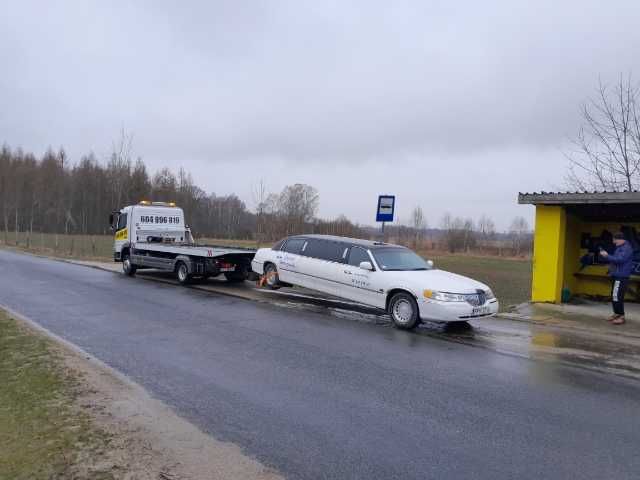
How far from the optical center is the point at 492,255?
178ft

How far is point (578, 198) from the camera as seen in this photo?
12.3 meters

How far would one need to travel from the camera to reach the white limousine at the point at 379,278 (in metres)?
9.88

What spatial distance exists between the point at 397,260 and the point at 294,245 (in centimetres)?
313

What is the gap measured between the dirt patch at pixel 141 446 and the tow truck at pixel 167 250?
396 inches

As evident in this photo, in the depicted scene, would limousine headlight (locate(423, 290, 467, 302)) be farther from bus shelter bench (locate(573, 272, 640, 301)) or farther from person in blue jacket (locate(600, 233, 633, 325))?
bus shelter bench (locate(573, 272, 640, 301))

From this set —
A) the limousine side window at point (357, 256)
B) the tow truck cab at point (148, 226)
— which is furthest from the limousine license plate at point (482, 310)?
the tow truck cab at point (148, 226)

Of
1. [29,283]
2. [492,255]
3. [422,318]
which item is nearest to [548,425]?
[422,318]

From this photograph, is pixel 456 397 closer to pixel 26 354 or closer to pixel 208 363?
pixel 208 363

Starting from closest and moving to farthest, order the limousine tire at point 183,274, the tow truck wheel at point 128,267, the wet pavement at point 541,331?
the wet pavement at point 541,331
the limousine tire at point 183,274
the tow truck wheel at point 128,267

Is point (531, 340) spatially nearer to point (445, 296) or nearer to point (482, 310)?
point (482, 310)

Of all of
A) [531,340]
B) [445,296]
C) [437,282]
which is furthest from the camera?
[437,282]

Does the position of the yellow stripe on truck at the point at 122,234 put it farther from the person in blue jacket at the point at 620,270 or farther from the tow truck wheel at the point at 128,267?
the person in blue jacket at the point at 620,270

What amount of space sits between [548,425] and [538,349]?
386 centimetres

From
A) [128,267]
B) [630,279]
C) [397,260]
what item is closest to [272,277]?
[397,260]
